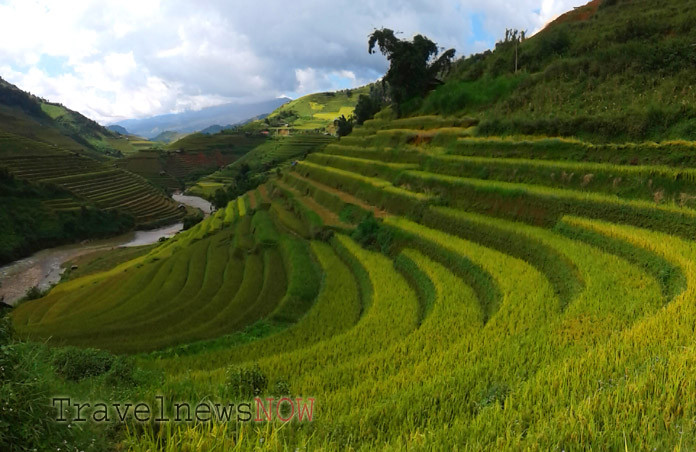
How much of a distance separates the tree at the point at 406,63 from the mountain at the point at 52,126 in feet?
251

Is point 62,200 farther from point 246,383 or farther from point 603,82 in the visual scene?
point 603,82

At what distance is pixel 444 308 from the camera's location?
33.0 ft

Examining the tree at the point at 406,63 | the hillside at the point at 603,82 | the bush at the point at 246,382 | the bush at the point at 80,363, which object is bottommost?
the bush at the point at 80,363

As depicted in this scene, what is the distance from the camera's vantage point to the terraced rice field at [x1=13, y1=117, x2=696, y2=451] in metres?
3.87

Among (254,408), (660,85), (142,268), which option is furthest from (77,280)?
(660,85)

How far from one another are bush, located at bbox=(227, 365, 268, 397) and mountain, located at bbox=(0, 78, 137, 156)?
93.2m

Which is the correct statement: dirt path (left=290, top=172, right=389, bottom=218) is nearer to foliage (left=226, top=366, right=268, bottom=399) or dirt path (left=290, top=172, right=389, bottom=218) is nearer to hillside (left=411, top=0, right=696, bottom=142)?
hillside (left=411, top=0, right=696, bottom=142)

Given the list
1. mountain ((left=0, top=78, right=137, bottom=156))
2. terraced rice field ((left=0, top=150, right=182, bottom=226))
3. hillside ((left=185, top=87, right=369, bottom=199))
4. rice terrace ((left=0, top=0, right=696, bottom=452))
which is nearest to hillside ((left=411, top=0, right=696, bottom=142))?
rice terrace ((left=0, top=0, right=696, bottom=452))

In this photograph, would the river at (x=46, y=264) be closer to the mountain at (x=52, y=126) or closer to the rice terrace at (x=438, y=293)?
the rice terrace at (x=438, y=293)

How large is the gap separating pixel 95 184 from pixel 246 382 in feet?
237

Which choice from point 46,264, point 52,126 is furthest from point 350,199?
point 52,126

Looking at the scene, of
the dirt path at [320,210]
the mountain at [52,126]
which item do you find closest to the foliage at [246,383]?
the dirt path at [320,210]

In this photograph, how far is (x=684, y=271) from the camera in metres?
7.97

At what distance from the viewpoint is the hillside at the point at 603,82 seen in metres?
15.8
